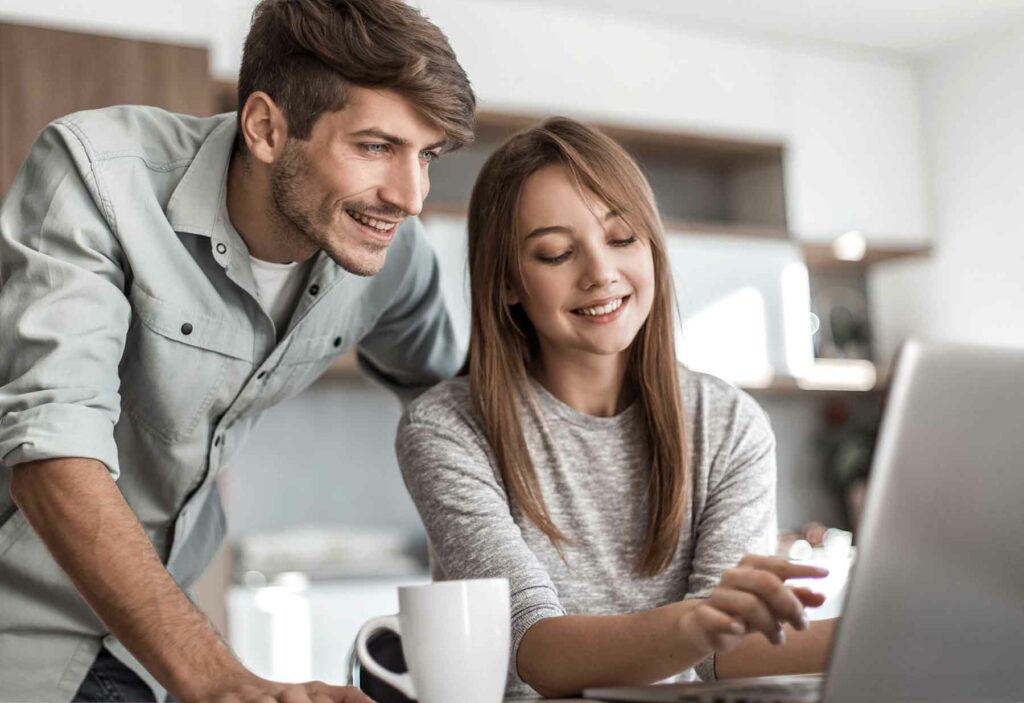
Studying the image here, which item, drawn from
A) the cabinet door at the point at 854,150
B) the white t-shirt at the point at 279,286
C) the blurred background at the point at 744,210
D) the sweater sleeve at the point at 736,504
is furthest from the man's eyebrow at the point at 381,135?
the cabinet door at the point at 854,150

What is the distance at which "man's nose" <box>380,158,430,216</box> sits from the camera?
52.2 inches

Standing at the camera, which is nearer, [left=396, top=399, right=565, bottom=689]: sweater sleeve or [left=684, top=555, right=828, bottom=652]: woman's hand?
[left=684, top=555, right=828, bottom=652]: woman's hand

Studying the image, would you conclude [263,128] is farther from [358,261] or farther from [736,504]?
[736,504]

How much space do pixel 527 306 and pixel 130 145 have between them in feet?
1.61

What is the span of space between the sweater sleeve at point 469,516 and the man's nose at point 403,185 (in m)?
0.23

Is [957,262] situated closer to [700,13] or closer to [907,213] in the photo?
[907,213]

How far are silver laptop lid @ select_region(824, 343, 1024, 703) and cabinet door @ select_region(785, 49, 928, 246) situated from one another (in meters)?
3.72

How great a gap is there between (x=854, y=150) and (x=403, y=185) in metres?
3.52

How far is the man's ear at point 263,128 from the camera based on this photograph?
1414 mm

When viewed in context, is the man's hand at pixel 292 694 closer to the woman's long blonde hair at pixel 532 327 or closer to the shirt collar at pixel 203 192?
the woman's long blonde hair at pixel 532 327

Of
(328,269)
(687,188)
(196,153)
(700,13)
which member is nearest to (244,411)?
(328,269)

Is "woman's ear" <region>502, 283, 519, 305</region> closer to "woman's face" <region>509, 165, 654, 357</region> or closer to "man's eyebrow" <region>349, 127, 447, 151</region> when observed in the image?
"woman's face" <region>509, 165, 654, 357</region>

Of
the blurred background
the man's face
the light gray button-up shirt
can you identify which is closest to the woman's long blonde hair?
the man's face

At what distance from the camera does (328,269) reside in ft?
4.91
